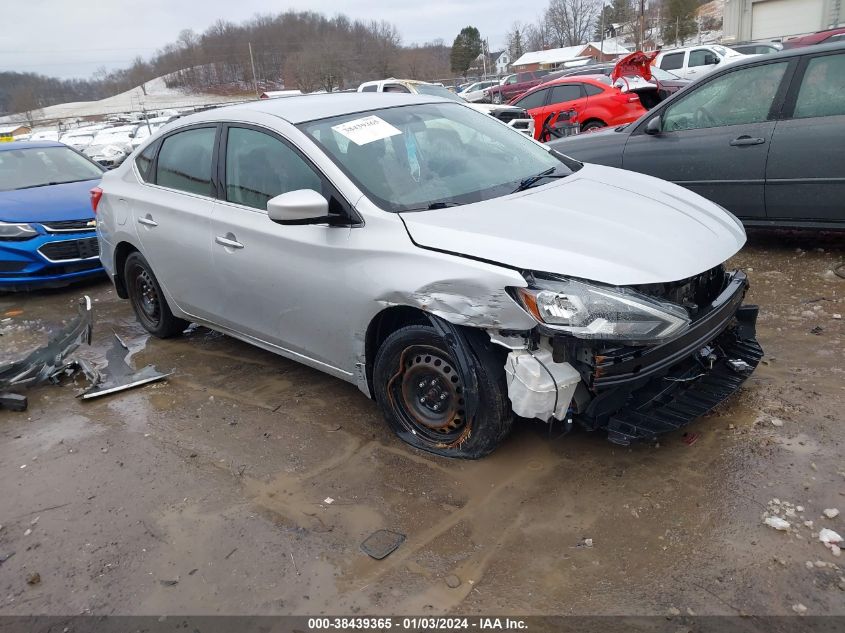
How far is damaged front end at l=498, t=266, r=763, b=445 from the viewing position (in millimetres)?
2678

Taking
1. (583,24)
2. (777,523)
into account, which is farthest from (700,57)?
(583,24)

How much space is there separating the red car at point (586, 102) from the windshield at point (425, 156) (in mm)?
7660

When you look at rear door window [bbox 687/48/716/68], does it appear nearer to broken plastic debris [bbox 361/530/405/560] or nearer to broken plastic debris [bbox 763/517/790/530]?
broken plastic debris [bbox 763/517/790/530]

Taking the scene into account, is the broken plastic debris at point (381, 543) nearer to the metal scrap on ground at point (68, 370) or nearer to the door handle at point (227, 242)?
the door handle at point (227, 242)

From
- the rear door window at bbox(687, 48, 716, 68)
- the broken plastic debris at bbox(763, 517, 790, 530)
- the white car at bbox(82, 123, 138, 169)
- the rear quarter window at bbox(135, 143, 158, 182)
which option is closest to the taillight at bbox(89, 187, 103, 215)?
the rear quarter window at bbox(135, 143, 158, 182)

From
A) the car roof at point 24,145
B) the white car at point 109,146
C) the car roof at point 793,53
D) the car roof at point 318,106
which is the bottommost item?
the white car at point 109,146

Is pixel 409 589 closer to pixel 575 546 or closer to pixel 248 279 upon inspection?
pixel 575 546

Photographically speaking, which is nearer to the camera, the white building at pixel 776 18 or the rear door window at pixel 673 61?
the rear door window at pixel 673 61

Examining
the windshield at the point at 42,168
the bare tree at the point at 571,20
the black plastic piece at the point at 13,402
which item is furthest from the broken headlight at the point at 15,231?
the bare tree at the point at 571,20

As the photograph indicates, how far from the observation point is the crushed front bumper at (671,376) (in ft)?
8.97

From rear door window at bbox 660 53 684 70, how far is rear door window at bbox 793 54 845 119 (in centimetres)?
1719

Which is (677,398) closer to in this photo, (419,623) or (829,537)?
(829,537)

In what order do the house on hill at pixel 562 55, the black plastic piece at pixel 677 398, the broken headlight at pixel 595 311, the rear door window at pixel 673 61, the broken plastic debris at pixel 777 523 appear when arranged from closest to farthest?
the broken plastic debris at pixel 777 523 → the broken headlight at pixel 595 311 → the black plastic piece at pixel 677 398 → the rear door window at pixel 673 61 → the house on hill at pixel 562 55

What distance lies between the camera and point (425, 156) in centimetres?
368
